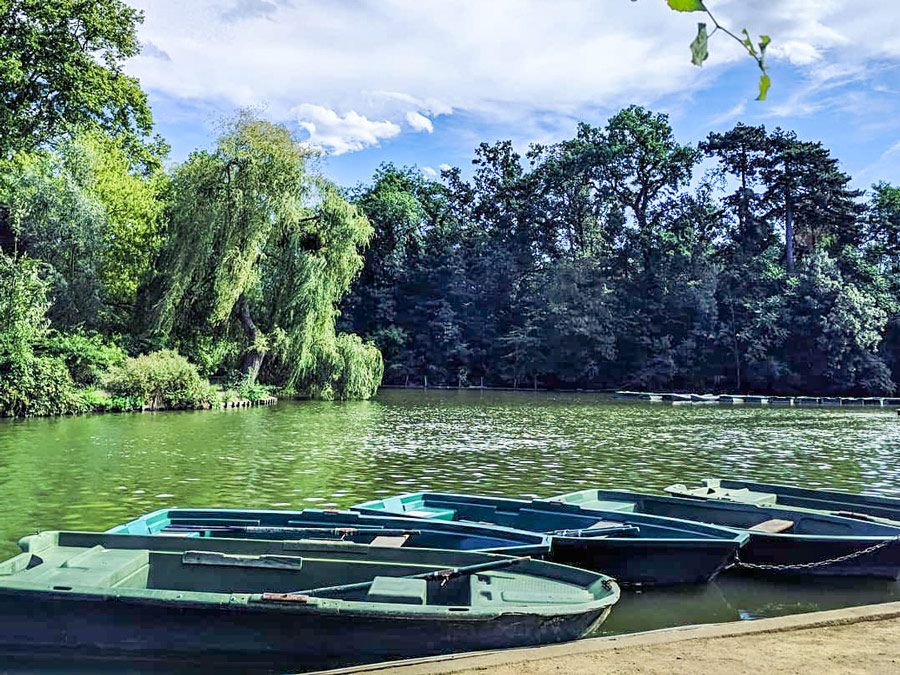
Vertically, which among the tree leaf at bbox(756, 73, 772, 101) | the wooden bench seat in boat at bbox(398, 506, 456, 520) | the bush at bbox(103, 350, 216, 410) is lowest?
the wooden bench seat in boat at bbox(398, 506, 456, 520)

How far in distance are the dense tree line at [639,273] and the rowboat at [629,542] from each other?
38.4 meters

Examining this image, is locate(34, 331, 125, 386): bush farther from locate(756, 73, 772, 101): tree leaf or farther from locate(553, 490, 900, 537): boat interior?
locate(756, 73, 772, 101): tree leaf

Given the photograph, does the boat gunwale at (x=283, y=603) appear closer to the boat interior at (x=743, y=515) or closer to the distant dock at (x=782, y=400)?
the boat interior at (x=743, y=515)

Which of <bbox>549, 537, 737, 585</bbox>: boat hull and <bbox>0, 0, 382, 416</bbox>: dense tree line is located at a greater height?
<bbox>0, 0, 382, 416</bbox>: dense tree line

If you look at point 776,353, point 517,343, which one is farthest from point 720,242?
point 517,343

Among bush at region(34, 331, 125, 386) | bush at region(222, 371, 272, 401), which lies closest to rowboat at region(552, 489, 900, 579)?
bush at region(34, 331, 125, 386)

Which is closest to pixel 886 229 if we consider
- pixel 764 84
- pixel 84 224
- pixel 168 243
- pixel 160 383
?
pixel 168 243

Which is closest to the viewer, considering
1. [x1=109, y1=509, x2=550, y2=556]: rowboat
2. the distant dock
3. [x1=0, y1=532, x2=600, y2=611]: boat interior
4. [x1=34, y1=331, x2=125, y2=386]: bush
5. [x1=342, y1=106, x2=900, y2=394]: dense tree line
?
[x1=0, y1=532, x2=600, y2=611]: boat interior

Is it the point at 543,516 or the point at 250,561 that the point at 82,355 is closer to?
the point at 543,516

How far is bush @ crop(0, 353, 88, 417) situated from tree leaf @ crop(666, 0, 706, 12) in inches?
1055

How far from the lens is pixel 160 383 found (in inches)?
1125

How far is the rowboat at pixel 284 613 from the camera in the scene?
5488 millimetres

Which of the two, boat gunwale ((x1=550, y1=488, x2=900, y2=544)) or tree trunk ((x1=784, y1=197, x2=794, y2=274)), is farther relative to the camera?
tree trunk ((x1=784, y1=197, x2=794, y2=274))

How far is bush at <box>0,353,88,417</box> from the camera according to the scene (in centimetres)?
2445
